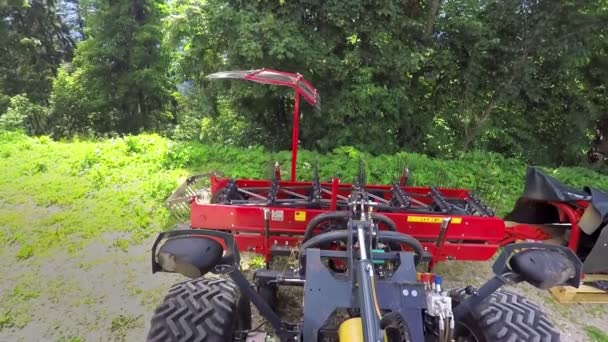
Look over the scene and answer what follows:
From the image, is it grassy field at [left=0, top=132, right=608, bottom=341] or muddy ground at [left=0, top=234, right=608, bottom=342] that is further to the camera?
grassy field at [left=0, top=132, right=608, bottom=341]

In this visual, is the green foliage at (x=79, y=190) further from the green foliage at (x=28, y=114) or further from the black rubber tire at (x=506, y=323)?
the green foliage at (x=28, y=114)

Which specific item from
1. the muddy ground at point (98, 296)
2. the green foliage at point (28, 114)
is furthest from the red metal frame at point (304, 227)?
the green foliage at point (28, 114)

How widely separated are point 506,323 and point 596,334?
2012 mm

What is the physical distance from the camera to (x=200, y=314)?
214 centimetres

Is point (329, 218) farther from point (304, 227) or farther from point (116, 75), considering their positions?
point (116, 75)

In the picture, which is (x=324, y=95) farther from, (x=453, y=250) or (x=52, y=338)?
(x=52, y=338)

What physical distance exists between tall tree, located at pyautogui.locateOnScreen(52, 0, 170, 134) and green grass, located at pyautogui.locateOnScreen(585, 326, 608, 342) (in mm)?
15611

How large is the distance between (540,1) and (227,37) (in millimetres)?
6043

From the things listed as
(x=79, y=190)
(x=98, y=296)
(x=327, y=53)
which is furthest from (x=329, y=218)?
(x=327, y=53)

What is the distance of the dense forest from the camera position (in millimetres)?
7688

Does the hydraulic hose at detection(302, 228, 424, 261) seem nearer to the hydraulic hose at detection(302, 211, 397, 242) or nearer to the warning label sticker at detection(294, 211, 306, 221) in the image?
the hydraulic hose at detection(302, 211, 397, 242)

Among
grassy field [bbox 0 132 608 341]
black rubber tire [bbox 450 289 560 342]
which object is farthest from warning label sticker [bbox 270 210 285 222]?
black rubber tire [bbox 450 289 560 342]

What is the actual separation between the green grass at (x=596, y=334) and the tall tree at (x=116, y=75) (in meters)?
15.6

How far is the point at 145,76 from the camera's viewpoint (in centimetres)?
1619
